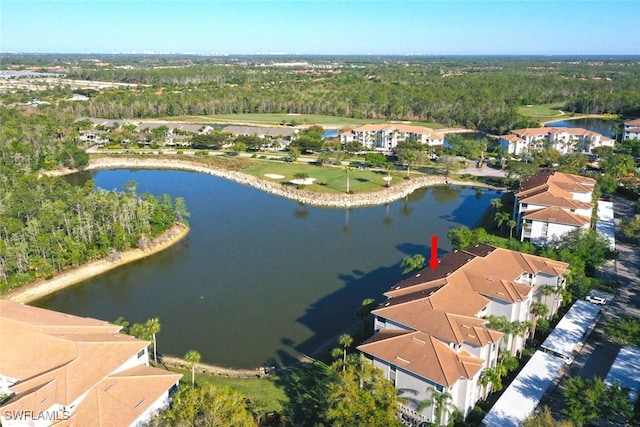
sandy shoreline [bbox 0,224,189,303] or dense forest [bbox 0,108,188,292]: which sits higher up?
dense forest [bbox 0,108,188,292]

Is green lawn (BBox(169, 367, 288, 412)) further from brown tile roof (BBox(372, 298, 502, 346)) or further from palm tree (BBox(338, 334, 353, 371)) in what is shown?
brown tile roof (BBox(372, 298, 502, 346))

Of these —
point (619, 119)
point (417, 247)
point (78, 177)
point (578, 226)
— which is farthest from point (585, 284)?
point (619, 119)

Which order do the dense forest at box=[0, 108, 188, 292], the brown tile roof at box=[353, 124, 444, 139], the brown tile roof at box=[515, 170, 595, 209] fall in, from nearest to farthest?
the dense forest at box=[0, 108, 188, 292] → the brown tile roof at box=[515, 170, 595, 209] → the brown tile roof at box=[353, 124, 444, 139]

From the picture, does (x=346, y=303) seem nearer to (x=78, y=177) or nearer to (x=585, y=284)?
(x=585, y=284)

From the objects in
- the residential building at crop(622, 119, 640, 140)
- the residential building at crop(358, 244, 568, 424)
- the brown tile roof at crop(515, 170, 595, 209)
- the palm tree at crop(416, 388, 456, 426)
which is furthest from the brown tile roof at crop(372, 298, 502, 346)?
the residential building at crop(622, 119, 640, 140)

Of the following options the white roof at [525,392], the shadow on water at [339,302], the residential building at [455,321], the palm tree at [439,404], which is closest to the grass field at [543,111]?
the shadow on water at [339,302]

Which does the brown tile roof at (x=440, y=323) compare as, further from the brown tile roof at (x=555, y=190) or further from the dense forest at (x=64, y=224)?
the dense forest at (x=64, y=224)

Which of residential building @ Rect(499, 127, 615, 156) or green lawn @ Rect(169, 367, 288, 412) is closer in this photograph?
green lawn @ Rect(169, 367, 288, 412)

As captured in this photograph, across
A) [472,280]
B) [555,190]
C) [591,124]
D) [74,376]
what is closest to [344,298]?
[472,280]
